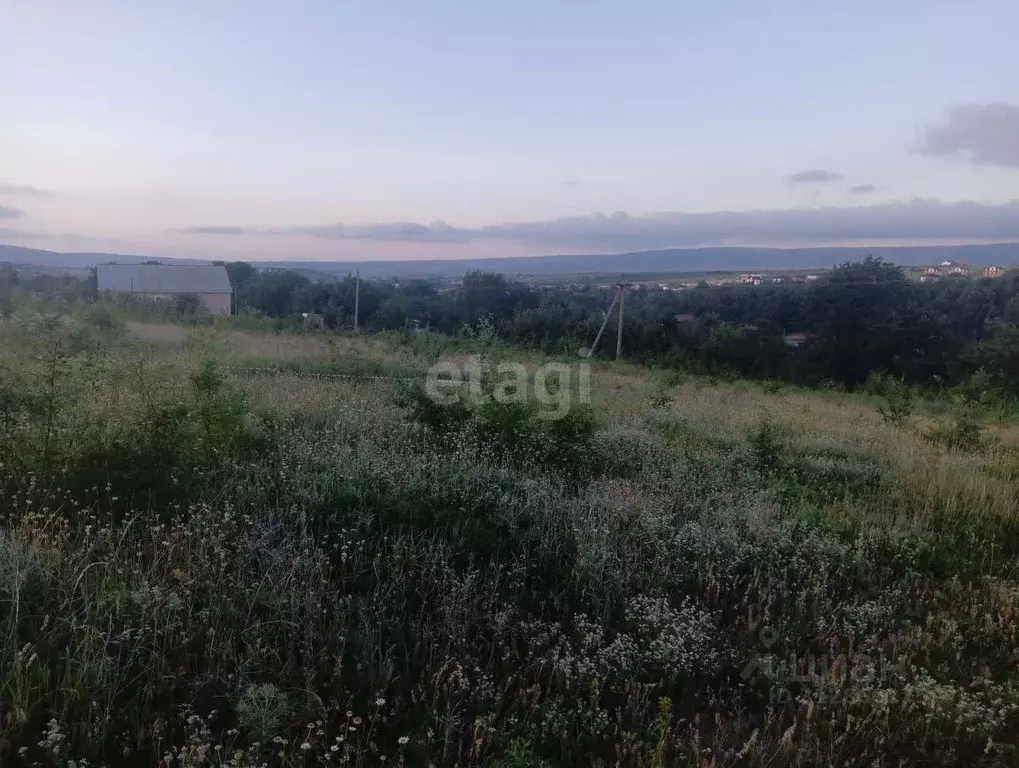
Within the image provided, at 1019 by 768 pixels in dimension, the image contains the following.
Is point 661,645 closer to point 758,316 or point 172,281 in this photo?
point 172,281

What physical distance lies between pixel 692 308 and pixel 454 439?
34.9 metres

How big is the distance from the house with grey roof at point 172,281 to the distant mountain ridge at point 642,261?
1.04m

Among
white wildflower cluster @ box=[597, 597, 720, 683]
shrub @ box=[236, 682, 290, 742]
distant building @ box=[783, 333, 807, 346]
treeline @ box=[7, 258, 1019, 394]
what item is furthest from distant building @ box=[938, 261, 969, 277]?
shrub @ box=[236, 682, 290, 742]

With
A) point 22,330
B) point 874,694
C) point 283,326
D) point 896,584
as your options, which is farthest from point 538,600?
point 283,326

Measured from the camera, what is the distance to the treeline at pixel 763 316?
31.8 m

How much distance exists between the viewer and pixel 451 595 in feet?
10.9

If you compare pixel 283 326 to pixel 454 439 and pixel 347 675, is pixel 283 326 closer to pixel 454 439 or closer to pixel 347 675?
pixel 454 439

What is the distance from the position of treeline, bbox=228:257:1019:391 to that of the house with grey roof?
1.84 m

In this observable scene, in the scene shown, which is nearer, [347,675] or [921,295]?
[347,675]

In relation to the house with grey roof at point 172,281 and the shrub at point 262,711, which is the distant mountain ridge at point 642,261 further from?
the shrub at point 262,711

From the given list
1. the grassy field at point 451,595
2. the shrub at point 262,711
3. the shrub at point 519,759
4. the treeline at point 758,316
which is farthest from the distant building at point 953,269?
the shrub at point 262,711

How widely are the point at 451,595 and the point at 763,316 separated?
38484 mm

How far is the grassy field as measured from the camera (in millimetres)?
2609

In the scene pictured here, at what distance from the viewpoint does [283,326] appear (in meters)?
23.4
